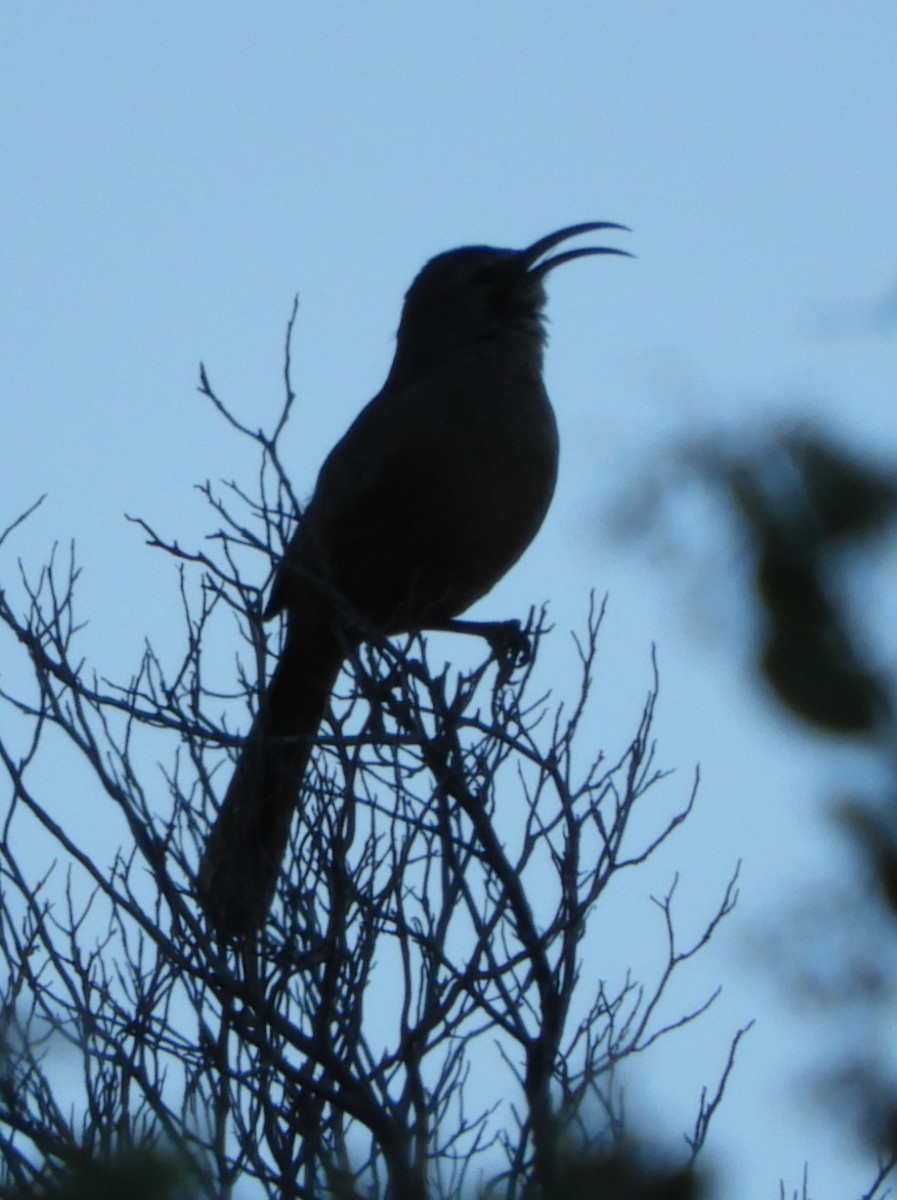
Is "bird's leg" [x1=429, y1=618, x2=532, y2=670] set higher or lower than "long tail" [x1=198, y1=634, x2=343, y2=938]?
higher

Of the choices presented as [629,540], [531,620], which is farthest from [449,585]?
[629,540]

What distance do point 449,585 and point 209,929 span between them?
199cm

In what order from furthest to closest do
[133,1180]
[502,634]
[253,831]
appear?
[502,634] → [253,831] → [133,1180]

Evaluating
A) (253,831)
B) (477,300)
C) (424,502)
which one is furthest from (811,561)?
(477,300)

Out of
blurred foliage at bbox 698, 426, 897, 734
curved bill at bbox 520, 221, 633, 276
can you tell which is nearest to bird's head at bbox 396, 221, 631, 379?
curved bill at bbox 520, 221, 633, 276

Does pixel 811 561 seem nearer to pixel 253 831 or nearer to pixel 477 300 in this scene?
pixel 253 831

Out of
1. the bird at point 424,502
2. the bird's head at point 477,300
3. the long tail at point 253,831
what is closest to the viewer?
the long tail at point 253,831

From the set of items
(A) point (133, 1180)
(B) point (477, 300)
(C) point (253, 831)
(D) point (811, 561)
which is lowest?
(A) point (133, 1180)

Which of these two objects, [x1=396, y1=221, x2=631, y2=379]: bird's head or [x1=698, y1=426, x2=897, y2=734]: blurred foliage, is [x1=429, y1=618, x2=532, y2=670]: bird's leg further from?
[x1=698, y1=426, x2=897, y2=734]: blurred foliage

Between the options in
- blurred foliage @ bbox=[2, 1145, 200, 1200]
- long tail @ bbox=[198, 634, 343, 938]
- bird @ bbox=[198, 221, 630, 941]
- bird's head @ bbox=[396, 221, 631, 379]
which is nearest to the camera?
blurred foliage @ bbox=[2, 1145, 200, 1200]

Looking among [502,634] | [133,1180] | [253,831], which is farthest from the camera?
[502,634]

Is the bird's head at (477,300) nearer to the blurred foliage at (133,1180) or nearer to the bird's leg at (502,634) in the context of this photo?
the bird's leg at (502,634)

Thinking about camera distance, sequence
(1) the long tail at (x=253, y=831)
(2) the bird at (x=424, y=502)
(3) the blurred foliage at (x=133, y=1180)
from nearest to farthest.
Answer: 1. (3) the blurred foliage at (x=133, y=1180)
2. (1) the long tail at (x=253, y=831)
3. (2) the bird at (x=424, y=502)

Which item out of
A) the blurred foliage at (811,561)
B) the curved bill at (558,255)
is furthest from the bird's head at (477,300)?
the blurred foliage at (811,561)
